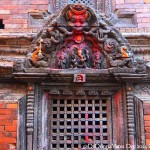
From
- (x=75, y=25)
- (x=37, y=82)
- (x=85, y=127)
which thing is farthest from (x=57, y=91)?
(x=75, y=25)

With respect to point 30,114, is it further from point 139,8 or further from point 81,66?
point 139,8

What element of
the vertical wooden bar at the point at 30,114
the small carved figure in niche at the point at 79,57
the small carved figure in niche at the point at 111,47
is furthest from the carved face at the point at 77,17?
the vertical wooden bar at the point at 30,114

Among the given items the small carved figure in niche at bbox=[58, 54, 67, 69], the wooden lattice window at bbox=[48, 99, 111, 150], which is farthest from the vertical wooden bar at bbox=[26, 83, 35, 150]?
the small carved figure in niche at bbox=[58, 54, 67, 69]

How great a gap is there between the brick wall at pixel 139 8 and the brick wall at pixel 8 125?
9.70ft

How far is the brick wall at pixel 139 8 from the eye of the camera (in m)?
6.66

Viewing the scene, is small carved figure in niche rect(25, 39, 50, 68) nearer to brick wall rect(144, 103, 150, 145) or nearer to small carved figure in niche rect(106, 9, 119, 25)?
small carved figure in niche rect(106, 9, 119, 25)

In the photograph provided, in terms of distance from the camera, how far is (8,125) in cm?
586

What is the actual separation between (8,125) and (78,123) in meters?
1.26

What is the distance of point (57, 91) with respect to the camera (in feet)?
20.1

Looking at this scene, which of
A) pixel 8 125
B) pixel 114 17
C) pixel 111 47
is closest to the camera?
pixel 8 125

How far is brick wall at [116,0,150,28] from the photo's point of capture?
6.66 m

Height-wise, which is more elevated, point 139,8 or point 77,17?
point 139,8

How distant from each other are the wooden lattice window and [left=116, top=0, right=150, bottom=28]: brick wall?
1.80m

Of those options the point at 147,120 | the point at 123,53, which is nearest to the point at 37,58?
the point at 123,53
